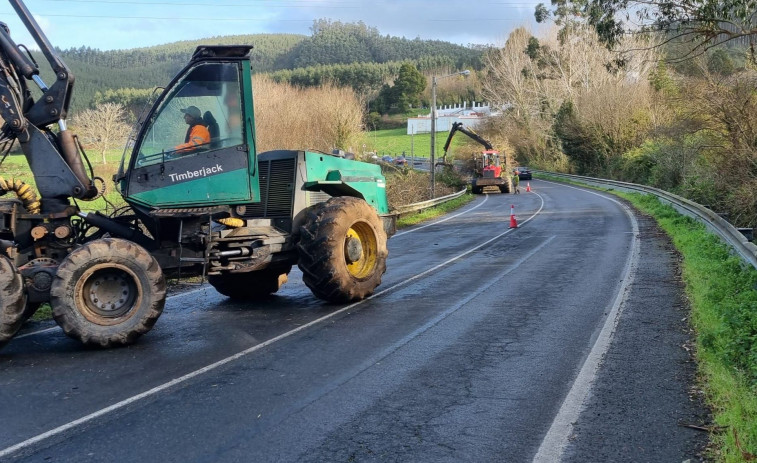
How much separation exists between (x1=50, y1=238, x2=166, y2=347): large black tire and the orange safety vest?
5.26ft

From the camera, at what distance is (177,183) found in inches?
356

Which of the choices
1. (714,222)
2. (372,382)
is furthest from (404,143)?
(372,382)

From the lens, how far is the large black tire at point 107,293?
297 inches

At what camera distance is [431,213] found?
33.2 metres

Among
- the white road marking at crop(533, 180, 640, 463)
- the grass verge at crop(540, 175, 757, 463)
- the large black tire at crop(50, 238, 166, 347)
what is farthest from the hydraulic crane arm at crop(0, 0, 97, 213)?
the grass verge at crop(540, 175, 757, 463)

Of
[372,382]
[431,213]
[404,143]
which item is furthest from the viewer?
[404,143]

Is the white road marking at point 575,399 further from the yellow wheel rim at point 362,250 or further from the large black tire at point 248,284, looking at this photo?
the large black tire at point 248,284

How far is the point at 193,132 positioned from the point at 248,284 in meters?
3.18

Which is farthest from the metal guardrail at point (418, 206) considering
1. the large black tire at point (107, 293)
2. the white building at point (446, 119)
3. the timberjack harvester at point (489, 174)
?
the white building at point (446, 119)

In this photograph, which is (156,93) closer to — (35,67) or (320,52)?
(35,67)

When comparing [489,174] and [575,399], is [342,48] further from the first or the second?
[575,399]

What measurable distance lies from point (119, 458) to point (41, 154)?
4750 millimetres

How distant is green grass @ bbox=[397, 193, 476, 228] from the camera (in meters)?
29.2

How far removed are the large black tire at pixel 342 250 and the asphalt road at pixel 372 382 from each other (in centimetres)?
33
